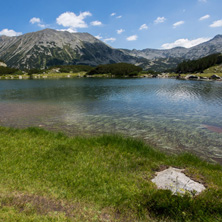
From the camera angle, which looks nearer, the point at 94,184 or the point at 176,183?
the point at 176,183

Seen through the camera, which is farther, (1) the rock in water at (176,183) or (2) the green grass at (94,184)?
(1) the rock in water at (176,183)

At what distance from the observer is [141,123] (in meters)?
24.3

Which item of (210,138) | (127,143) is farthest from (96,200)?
(210,138)

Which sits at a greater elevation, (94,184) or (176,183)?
(176,183)

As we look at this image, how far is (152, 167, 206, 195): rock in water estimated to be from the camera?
8.07 metres

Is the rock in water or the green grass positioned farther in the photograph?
the rock in water

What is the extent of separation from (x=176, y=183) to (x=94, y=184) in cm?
487

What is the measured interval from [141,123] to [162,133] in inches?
186

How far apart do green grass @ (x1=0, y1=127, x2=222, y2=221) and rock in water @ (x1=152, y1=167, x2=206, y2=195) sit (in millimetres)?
421

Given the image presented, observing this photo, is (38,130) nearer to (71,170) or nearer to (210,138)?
(71,170)

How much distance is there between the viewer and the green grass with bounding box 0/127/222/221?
680 centimetres

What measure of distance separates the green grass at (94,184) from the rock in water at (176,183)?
42cm

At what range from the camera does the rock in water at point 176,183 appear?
807 centimetres

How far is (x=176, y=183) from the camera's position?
865cm
